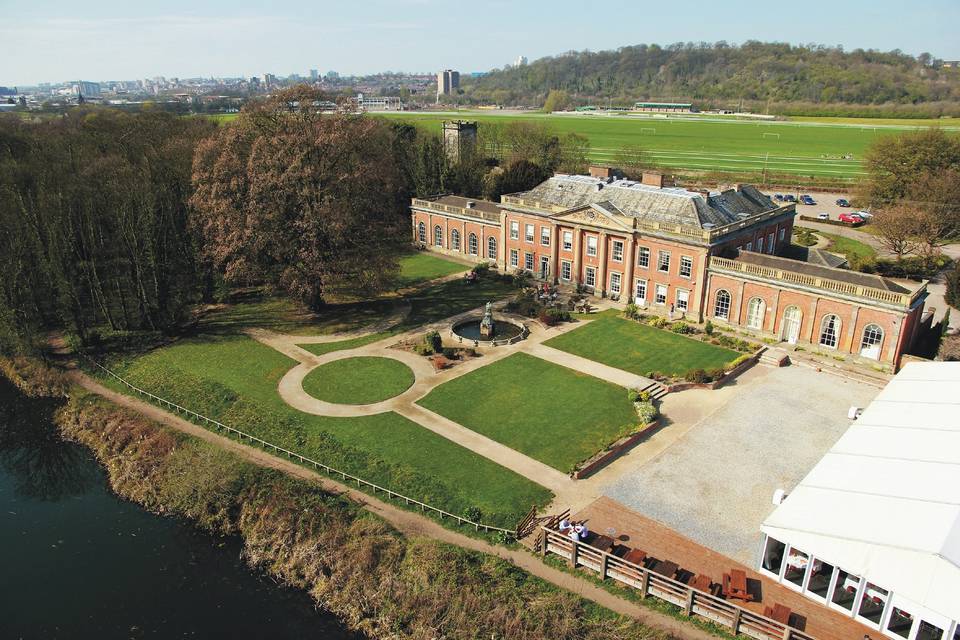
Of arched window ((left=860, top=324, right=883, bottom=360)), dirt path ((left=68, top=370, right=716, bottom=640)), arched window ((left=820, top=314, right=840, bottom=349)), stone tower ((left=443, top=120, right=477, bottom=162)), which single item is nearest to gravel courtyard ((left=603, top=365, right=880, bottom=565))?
arched window ((left=820, top=314, right=840, bottom=349))

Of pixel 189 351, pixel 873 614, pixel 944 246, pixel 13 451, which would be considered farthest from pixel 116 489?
pixel 944 246

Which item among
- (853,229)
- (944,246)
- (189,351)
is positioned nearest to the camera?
(189,351)

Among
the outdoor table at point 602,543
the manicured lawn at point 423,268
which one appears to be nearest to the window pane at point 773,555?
the outdoor table at point 602,543

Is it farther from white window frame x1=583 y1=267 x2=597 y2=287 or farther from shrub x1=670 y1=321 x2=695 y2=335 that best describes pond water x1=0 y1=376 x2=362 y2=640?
white window frame x1=583 y1=267 x2=597 y2=287

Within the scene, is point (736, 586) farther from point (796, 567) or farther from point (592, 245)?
point (592, 245)

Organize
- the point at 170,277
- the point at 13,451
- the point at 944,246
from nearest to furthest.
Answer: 1. the point at 13,451
2. the point at 170,277
3. the point at 944,246

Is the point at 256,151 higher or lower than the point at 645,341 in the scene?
higher

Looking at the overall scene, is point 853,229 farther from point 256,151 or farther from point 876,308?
point 256,151
